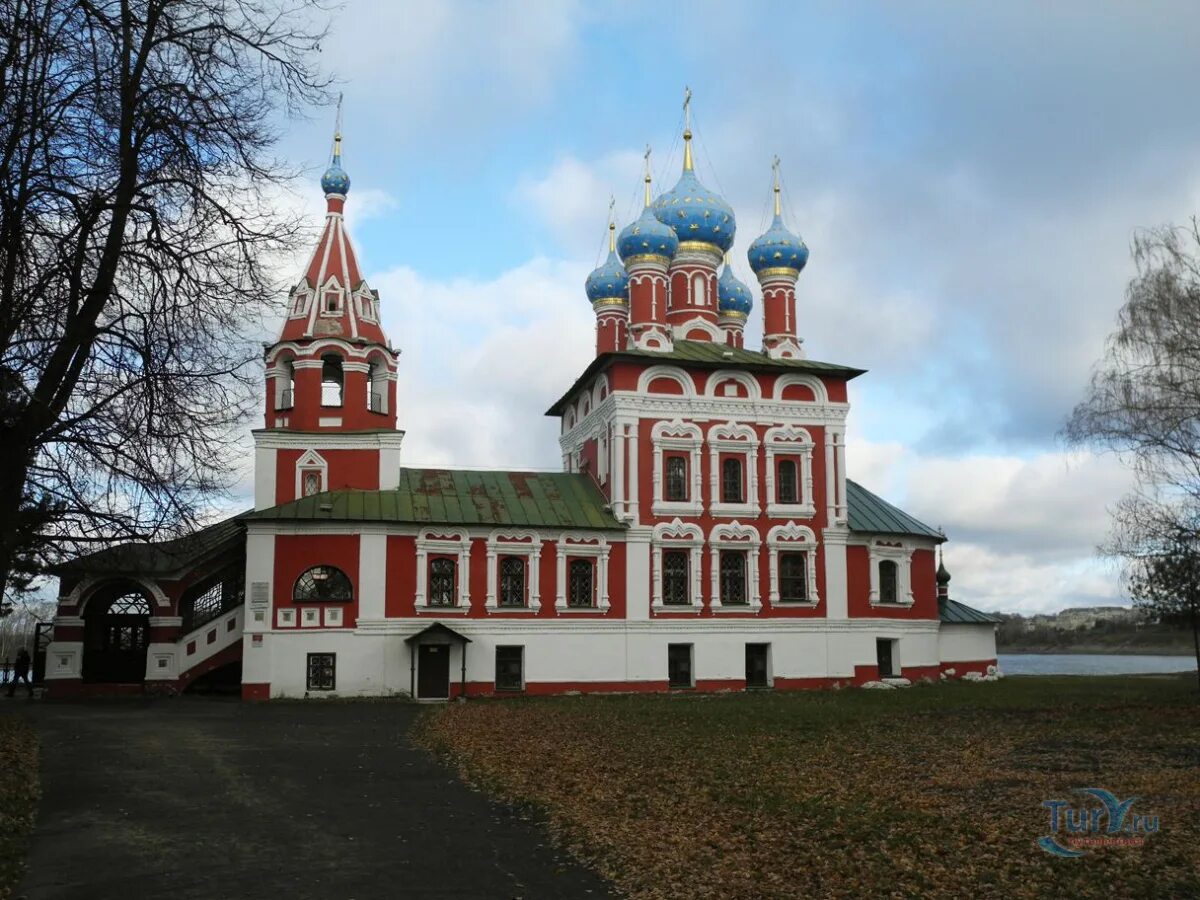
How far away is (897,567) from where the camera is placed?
32500 millimetres

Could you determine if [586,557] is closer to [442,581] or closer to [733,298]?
[442,581]

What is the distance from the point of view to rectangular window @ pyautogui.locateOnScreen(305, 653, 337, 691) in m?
26.9

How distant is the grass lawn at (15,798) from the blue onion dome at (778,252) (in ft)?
83.3

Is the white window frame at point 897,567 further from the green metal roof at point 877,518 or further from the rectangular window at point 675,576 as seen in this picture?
the rectangular window at point 675,576

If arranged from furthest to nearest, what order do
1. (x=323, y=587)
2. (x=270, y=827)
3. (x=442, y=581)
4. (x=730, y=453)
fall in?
(x=730, y=453), (x=442, y=581), (x=323, y=587), (x=270, y=827)

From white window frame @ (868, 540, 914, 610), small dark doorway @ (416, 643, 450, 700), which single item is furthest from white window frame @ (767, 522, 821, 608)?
small dark doorway @ (416, 643, 450, 700)

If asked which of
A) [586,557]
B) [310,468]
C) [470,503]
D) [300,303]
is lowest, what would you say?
[586,557]

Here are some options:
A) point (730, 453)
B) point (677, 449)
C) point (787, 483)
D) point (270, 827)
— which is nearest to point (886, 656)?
point (787, 483)

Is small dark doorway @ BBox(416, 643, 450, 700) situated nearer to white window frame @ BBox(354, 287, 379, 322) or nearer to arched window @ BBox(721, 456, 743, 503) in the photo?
arched window @ BBox(721, 456, 743, 503)

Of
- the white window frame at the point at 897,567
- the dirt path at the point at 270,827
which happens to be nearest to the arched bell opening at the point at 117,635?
the dirt path at the point at 270,827

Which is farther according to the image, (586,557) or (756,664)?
(756,664)

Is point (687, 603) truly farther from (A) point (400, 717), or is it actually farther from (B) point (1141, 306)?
(B) point (1141, 306)

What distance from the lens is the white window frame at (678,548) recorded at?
97.6 ft

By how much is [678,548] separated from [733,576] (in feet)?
6.34
